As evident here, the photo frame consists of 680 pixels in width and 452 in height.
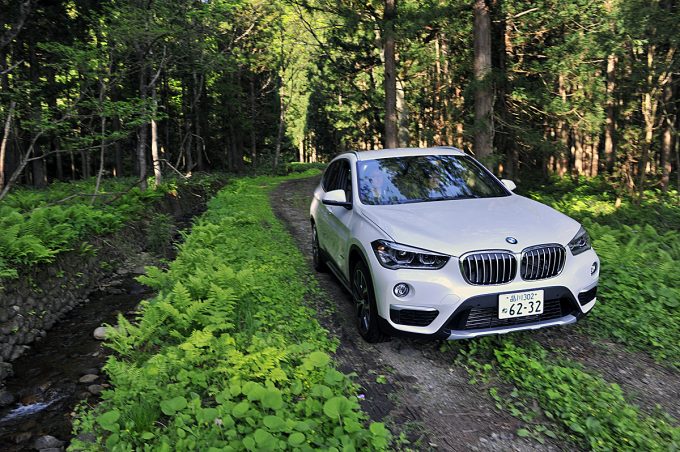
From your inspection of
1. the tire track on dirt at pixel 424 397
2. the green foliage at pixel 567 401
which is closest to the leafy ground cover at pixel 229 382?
the tire track on dirt at pixel 424 397

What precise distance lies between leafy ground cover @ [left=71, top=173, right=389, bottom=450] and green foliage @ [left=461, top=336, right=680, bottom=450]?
4.08 feet

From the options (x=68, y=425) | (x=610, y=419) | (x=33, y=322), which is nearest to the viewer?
(x=610, y=419)

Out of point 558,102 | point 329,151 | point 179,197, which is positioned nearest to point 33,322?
point 179,197

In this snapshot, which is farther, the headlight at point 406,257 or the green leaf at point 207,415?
the headlight at point 406,257

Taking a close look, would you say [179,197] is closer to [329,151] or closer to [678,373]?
[678,373]

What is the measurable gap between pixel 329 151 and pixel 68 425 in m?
58.9

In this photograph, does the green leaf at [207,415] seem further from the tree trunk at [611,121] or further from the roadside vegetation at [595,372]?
the tree trunk at [611,121]

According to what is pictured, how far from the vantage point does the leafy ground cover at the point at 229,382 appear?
2699 millimetres

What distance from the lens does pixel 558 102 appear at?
12.9 meters

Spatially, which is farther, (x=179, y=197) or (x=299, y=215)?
(x=179, y=197)

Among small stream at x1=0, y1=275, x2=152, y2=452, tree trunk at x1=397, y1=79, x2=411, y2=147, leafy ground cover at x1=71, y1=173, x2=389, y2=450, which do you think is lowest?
small stream at x1=0, y1=275, x2=152, y2=452

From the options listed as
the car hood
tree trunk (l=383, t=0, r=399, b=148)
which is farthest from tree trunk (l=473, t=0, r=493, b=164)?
the car hood

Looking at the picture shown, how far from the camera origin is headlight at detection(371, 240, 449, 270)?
12.1 feet

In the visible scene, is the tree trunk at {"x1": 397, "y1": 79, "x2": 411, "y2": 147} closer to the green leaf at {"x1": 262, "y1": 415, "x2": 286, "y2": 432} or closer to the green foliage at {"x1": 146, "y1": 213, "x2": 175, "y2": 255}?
the green foliage at {"x1": 146, "y1": 213, "x2": 175, "y2": 255}
